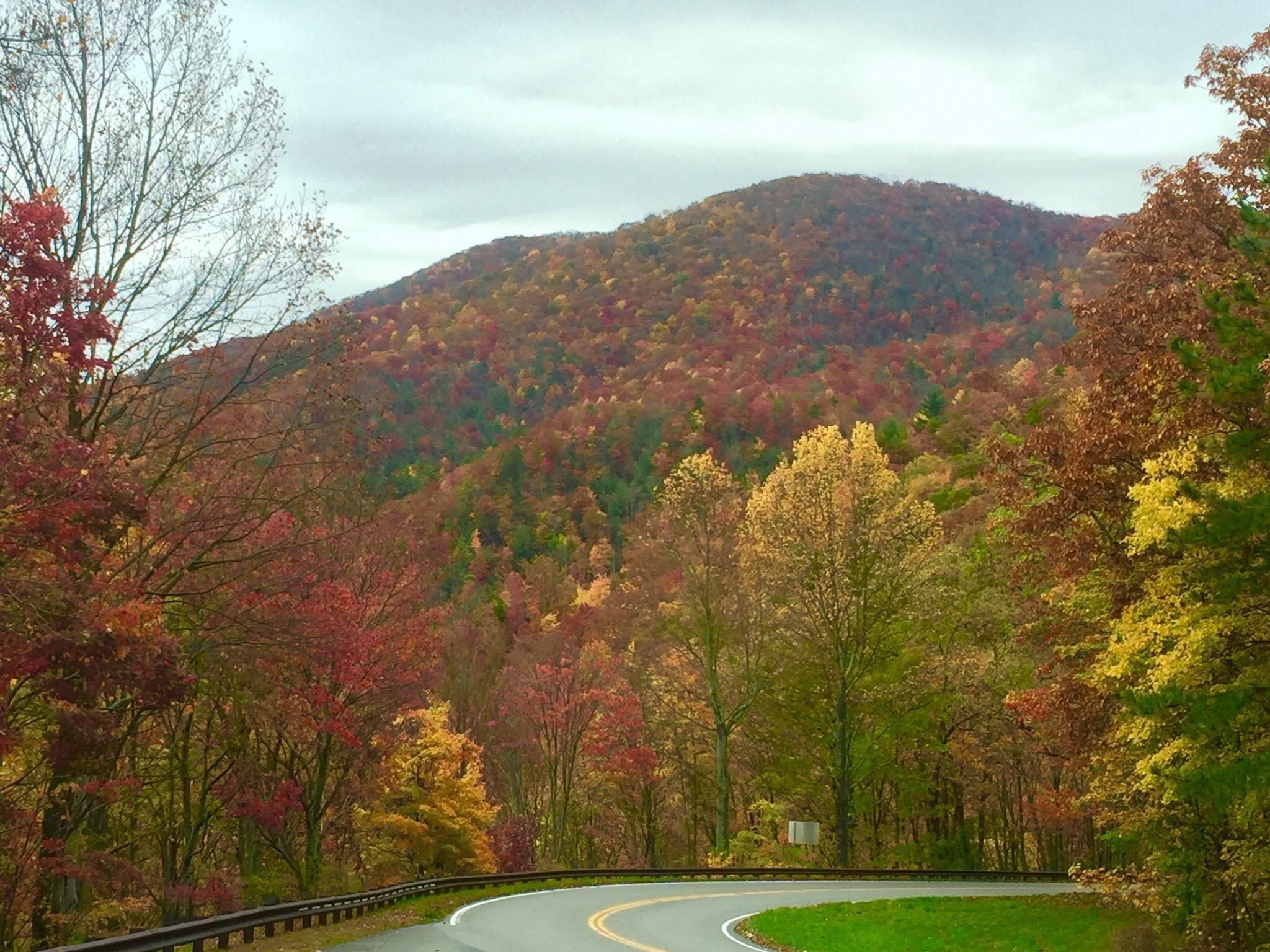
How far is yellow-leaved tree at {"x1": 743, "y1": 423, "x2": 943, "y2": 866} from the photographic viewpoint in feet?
125

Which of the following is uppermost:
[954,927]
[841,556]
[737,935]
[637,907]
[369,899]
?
[841,556]

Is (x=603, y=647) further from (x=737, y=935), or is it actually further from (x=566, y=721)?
(x=737, y=935)

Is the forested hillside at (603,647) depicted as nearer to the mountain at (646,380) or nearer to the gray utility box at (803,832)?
the gray utility box at (803,832)

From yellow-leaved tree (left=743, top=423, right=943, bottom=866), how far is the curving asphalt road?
6997 millimetres

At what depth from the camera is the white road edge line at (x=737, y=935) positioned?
19.1 m

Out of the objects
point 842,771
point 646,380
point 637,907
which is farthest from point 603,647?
point 646,380

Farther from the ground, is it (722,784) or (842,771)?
(842,771)

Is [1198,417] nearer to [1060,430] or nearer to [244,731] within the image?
[1060,430]

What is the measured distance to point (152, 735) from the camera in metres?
25.8

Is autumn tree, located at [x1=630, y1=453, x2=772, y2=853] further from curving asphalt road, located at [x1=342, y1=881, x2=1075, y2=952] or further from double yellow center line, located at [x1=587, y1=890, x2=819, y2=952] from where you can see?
double yellow center line, located at [x1=587, y1=890, x2=819, y2=952]

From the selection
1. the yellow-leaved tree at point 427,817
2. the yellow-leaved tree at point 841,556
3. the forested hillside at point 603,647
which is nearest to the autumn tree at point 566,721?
the forested hillside at point 603,647

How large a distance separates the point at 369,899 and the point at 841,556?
2004 cm

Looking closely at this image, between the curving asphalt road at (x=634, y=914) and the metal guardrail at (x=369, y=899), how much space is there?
1.43 meters

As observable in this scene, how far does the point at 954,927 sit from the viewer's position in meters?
22.5
